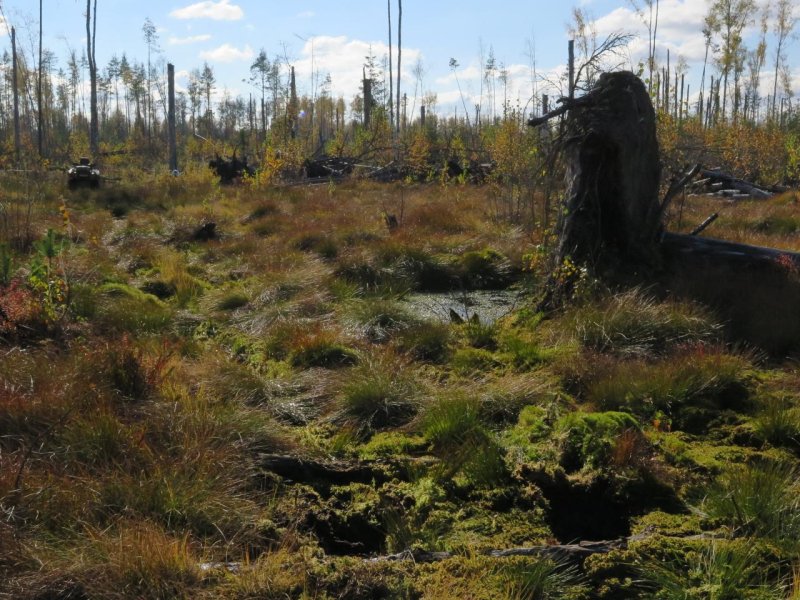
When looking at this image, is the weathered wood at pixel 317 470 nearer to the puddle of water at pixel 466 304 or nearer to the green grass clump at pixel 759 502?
the green grass clump at pixel 759 502

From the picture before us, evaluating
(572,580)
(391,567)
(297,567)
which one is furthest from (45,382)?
(572,580)

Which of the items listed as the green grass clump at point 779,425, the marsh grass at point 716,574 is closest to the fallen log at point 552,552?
the marsh grass at point 716,574

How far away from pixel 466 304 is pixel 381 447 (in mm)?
3742

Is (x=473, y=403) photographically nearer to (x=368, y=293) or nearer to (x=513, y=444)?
(x=513, y=444)

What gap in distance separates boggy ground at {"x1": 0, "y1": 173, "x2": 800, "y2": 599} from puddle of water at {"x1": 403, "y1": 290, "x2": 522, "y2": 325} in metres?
0.32

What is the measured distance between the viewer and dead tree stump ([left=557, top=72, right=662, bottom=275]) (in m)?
6.92

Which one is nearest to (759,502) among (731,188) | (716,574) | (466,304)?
(716,574)

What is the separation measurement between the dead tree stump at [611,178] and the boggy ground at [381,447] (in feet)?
1.52

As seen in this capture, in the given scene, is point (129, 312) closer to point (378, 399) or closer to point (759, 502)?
point (378, 399)

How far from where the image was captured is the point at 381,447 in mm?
4359

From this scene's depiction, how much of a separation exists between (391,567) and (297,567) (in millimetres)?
389

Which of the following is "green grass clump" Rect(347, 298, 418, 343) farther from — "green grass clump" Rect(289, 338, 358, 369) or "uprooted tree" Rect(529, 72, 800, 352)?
"uprooted tree" Rect(529, 72, 800, 352)

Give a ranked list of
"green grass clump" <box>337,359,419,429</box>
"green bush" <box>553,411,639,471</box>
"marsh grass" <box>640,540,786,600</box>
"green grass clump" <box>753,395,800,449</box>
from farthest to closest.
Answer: "green grass clump" <box>337,359,419,429</box> < "green grass clump" <box>753,395,800,449</box> < "green bush" <box>553,411,639,471</box> < "marsh grass" <box>640,540,786,600</box>

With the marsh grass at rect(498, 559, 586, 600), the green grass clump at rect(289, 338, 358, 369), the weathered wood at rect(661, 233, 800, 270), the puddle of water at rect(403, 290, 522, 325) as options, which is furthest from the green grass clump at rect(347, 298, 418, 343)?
the marsh grass at rect(498, 559, 586, 600)
